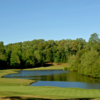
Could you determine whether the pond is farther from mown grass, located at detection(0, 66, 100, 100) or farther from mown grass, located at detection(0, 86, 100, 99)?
→ mown grass, located at detection(0, 86, 100, 99)

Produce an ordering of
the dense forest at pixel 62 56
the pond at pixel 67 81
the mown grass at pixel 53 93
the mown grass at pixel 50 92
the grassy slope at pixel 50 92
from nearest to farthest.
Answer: the mown grass at pixel 50 92, the mown grass at pixel 53 93, the grassy slope at pixel 50 92, the pond at pixel 67 81, the dense forest at pixel 62 56

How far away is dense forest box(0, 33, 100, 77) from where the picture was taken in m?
63.8

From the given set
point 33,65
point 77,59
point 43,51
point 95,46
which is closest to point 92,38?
point 95,46

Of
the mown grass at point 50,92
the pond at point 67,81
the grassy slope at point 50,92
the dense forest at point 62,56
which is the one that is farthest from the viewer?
the dense forest at point 62,56

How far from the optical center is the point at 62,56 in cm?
14700

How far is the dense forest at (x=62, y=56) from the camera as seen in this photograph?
209 ft

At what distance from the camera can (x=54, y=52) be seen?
6093 inches

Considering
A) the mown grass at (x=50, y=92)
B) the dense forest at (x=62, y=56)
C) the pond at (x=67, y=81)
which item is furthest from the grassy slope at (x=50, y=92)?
the dense forest at (x=62, y=56)

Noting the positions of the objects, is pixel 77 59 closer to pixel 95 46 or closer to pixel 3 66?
pixel 95 46

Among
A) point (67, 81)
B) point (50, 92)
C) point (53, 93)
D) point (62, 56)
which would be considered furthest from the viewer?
point (62, 56)

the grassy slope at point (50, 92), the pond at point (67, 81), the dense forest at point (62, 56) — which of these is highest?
the dense forest at point (62, 56)

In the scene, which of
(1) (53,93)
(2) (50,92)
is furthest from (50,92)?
(1) (53,93)

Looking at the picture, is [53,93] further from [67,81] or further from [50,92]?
[67,81]

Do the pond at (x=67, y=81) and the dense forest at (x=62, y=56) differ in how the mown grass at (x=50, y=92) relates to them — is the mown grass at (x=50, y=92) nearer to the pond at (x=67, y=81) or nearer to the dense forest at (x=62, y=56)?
the pond at (x=67, y=81)
